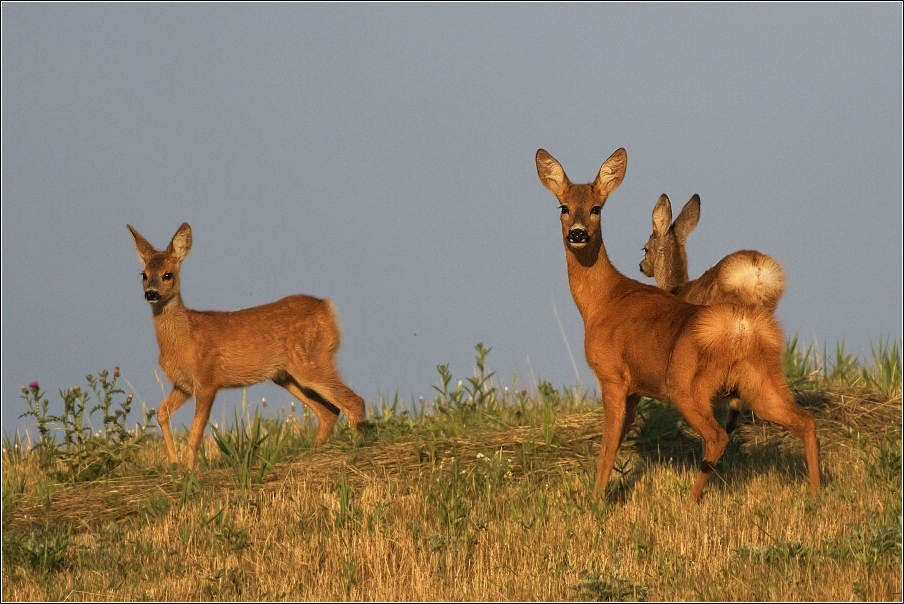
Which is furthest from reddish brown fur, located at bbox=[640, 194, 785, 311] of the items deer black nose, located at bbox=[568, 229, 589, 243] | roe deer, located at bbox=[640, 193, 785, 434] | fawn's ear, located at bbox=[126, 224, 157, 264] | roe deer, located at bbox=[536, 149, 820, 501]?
fawn's ear, located at bbox=[126, 224, 157, 264]

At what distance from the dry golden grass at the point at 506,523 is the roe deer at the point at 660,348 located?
516mm

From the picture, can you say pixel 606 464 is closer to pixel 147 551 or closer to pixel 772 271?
pixel 772 271

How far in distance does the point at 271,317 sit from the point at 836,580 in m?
7.13

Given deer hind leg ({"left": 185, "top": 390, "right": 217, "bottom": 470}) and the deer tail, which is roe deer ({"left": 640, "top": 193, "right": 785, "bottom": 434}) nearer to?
the deer tail

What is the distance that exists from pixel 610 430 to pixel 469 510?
1106 mm

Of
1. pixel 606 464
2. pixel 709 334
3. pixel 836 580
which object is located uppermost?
pixel 709 334

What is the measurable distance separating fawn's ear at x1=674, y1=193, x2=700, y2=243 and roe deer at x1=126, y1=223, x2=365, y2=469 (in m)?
3.45

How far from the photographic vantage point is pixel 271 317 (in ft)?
41.1

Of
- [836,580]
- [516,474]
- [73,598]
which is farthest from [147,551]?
[836,580]

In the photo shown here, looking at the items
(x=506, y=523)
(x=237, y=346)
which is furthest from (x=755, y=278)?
(x=237, y=346)

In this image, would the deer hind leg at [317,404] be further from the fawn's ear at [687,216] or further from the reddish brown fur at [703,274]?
the fawn's ear at [687,216]

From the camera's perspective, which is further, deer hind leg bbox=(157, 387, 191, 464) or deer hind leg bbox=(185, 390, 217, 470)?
deer hind leg bbox=(157, 387, 191, 464)

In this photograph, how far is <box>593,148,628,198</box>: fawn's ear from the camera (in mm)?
9445

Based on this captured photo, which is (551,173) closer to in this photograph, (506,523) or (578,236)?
(578,236)
